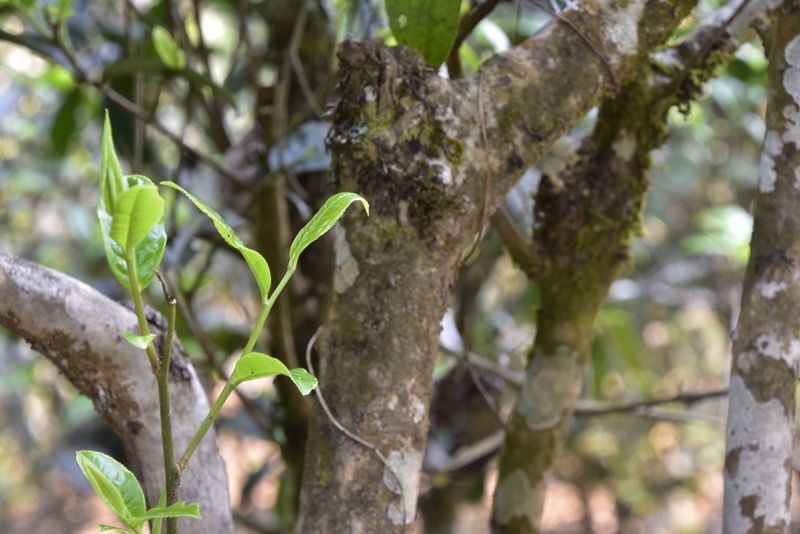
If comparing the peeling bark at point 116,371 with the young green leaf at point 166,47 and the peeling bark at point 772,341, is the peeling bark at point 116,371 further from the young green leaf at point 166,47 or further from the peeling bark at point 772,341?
the young green leaf at point 166,47

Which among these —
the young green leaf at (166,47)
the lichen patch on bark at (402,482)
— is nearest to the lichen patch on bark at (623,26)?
the lichen patch on bark at (402,482)

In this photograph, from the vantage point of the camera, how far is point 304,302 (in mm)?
1421

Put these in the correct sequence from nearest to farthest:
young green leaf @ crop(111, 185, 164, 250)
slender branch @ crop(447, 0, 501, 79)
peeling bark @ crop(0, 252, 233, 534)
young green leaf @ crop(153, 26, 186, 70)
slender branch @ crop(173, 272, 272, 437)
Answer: young green leaf @ crop(111, 185, 164, 250)
peeling bark @ crop(0, 252, 233, 534)
slender branch @ crop(447, 0, 501, 79)
slender branch @ crop(173, 272, 272, 437)
young green leaf @ crop(153, 26, 186, 70)

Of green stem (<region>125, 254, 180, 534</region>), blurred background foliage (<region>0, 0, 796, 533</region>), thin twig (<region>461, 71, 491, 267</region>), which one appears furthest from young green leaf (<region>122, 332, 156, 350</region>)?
blurred background foliage (<region>0, 0, 796, 533</region>)

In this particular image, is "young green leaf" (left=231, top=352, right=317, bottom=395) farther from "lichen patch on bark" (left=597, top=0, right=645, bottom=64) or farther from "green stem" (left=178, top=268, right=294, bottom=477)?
"lichen patch on bark" (left=597, top=0, right=645, bottom=64)

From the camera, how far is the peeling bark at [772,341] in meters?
0.77

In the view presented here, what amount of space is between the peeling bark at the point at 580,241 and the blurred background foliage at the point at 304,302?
58 mm

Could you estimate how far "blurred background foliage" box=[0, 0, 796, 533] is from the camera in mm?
1371

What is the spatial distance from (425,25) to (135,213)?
43 cm

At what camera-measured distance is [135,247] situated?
0.55 meters

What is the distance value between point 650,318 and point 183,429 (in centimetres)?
241

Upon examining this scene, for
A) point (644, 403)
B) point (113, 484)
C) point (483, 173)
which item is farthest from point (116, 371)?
point (644, 403)

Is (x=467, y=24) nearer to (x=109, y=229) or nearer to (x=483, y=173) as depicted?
(x=483, y=173)

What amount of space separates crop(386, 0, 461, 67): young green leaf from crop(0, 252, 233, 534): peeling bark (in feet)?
1.16
